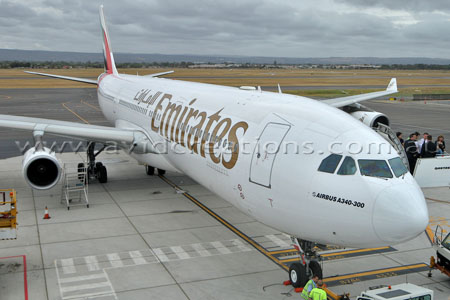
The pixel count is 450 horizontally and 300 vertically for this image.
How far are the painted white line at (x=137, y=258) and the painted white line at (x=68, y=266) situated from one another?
5.20 feet

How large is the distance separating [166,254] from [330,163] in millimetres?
6249

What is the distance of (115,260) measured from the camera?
12875 mm

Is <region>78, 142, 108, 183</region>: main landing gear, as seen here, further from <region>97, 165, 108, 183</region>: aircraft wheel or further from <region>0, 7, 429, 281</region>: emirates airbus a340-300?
<region>0, 7, 429, 281</region>: emirates airbus a340-300

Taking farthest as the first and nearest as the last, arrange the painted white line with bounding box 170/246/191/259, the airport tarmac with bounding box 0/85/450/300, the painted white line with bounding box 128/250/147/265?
the painted white line with bounding box 170/246/191/259
the painted white line with bounding box 128/250/147/265
the airport tarmac with bounding box 0/85/450/300

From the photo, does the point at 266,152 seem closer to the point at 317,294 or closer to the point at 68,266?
the point at 317,294

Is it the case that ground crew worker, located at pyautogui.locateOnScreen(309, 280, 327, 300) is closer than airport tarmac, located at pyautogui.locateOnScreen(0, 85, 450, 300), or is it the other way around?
ground crew worker, located at pyautogui.locateOnScreen(309, 280, 327, 300)

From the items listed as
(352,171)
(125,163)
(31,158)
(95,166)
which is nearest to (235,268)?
(352,171)

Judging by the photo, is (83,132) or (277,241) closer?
(277,241)

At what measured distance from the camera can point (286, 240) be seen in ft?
47.3

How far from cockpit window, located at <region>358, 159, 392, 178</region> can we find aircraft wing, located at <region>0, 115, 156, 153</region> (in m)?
10.8

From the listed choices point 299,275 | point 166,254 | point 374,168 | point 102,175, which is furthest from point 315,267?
point 102,175

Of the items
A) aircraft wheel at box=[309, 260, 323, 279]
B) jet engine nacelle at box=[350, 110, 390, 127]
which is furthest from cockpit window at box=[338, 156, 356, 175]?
jet engine nacelle at box=[350, 110, 390, 127]

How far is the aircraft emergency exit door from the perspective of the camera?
10024mm

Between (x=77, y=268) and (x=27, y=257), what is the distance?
1766 millimetres
